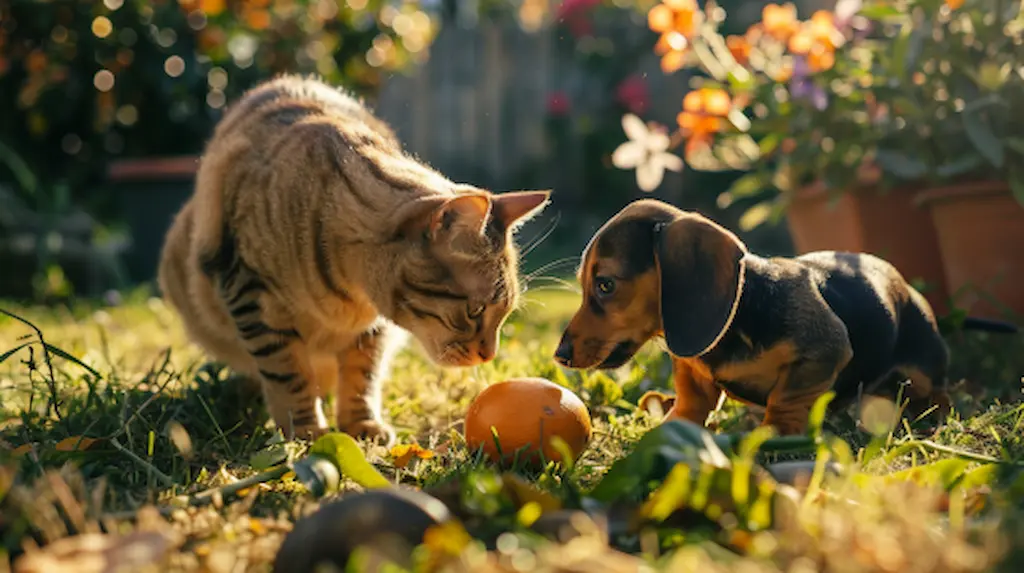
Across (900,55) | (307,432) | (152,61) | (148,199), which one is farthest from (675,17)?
(148,199)

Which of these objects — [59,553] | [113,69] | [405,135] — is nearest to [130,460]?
[59,553]

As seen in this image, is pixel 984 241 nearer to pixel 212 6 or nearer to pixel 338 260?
pixel 338 260

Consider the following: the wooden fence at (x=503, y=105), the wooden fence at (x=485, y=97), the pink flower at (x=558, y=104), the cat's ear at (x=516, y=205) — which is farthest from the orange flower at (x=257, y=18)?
the cat's ear at (x=516, y=205)

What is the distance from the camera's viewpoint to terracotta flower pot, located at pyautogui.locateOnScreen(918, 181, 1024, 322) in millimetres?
3348

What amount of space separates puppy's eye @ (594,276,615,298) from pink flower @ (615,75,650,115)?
6.47 metres

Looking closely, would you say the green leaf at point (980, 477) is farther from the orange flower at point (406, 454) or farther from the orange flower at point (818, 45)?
the orange flower at point (818, 45)

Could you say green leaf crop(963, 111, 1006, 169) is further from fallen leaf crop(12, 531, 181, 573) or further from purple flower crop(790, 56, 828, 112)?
fallen leaf crop(12, 531, 181, 573)

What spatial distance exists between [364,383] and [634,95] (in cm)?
604

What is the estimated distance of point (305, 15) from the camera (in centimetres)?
681

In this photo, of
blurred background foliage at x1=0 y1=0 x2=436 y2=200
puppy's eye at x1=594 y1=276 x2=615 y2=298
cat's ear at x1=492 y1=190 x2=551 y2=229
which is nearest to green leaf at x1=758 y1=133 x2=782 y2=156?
cat's ear at x1=492 y1=190 x2=551 y2=229

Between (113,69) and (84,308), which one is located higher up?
(113,69)

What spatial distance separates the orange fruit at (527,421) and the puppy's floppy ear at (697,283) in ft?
0.99

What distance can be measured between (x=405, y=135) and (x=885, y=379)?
7410 mm

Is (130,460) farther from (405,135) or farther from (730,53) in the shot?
(405,135)
